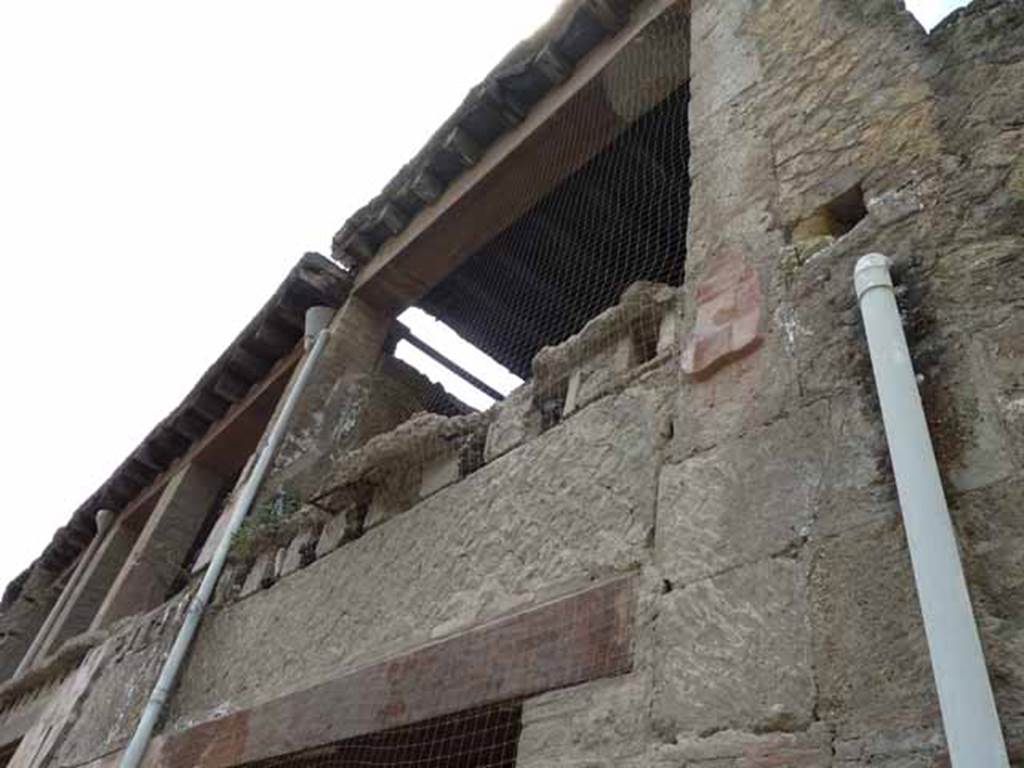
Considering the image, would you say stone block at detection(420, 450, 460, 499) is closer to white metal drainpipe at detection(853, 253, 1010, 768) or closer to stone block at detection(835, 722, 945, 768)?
white metal drainpipe at detection(853, 253, 1010, 768)

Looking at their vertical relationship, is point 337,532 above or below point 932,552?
above

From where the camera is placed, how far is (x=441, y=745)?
94.0 inches

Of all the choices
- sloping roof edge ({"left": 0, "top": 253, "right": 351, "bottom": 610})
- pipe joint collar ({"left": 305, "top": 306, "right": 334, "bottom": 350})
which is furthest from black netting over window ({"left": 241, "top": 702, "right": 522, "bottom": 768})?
sloping roof edge ({"left": 0, "top": 253, "right": 351, "bottom": 610})

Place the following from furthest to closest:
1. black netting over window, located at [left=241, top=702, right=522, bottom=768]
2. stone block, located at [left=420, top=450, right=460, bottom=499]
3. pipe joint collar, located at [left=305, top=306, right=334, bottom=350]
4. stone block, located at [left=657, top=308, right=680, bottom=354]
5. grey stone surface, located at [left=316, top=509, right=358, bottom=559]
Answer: pipe joint collar, located at [left=305, top=306, right=334, bottom=350], grey stone surface, located at [left=316, top=509, right=358, bottom=559], stone block, located at [left=420, top=450, right=460, bottom=499], stone block, located at [left=657, top=308, right=680, bottom=354], black netting over window, located at [left=241, top=702, right=522, bottom=768]

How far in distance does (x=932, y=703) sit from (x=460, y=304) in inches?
161

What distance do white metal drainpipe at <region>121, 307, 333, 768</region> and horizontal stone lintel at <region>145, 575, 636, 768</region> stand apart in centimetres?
42

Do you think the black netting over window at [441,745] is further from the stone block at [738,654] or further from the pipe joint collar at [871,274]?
the pipe joint collar at [871,274]

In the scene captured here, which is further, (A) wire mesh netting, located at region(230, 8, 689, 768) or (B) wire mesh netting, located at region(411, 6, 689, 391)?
(B) wire mesh netting, located at region(411, 6, 689, 391)

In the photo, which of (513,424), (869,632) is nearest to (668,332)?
(513,424)

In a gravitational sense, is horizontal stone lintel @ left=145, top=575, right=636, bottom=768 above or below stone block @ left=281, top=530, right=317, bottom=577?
below

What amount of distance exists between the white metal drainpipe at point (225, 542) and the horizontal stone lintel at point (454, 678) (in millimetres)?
423

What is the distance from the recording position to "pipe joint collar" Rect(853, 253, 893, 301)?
1746 millimetres

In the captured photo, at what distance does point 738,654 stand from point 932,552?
1.47 ft

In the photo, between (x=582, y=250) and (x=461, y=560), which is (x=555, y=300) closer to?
(x=582, y=250)
